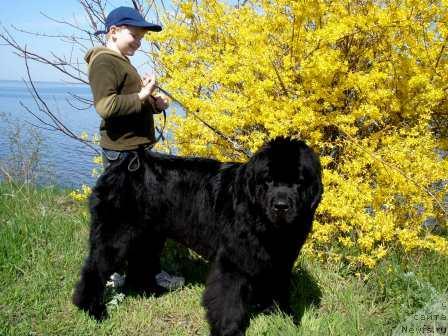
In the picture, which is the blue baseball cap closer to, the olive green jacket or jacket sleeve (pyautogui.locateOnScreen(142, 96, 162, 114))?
the olive green jacket

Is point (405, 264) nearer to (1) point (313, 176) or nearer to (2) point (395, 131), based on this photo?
(2) point (395, 131)

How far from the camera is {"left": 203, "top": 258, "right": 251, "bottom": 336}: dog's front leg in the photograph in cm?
293

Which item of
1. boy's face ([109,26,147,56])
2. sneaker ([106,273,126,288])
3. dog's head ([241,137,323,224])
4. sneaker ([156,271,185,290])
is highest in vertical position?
boy's face ([109,26,147,56])

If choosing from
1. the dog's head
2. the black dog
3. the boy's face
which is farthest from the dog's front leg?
the boy's face

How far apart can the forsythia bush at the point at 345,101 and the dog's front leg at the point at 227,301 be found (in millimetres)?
1032

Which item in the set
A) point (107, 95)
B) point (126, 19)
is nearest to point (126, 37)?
point (126, 19)

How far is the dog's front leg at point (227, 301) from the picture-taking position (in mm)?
2928

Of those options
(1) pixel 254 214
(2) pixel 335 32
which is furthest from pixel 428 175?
(1) pixel 254 214

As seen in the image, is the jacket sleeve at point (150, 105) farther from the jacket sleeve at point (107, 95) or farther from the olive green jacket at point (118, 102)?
the jacket sleeve at point (107, 95)

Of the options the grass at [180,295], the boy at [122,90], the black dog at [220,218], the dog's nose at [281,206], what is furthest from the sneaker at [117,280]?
the dog's nose at [281,206]

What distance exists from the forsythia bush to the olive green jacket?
62 centimetres

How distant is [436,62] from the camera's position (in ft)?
12.4

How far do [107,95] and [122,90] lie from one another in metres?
0.22

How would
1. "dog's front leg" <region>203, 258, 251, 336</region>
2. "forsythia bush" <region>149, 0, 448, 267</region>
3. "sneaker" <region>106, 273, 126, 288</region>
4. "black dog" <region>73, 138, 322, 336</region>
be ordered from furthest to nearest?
"sneaker" <region>106, 273, 126, 288</region>, "forsythia bush" <region>149, 0, 448, 267</region>, "dog's front leg" <region>203, 258, 251, 336</region>, "black dog" <region>73, 138, 322, 336</region>
